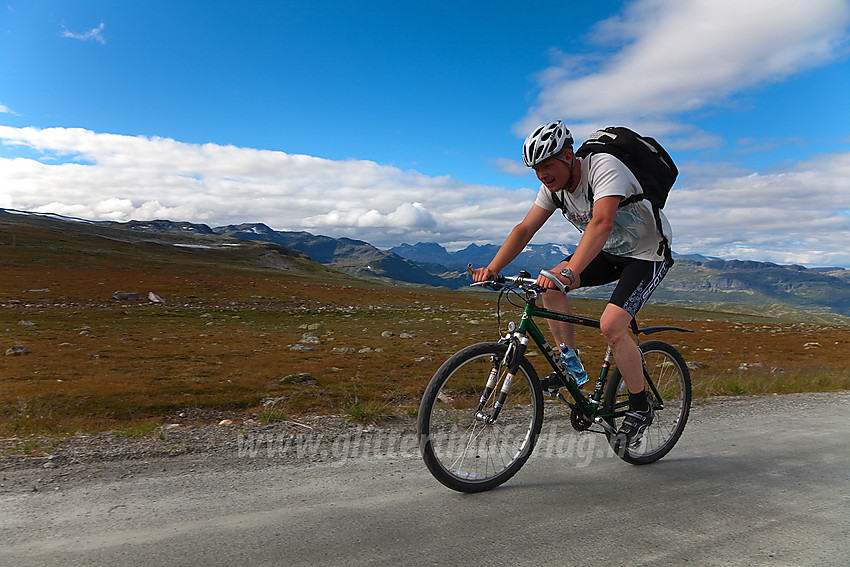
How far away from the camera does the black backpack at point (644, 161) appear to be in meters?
4.73

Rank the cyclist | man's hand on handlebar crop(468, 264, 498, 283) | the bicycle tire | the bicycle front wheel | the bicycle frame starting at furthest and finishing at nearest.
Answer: the bicycle tire < man's hand on handlebar crop(468, 264, 498, 283) < the bicycle frame < the cyclist < the bicycle front wheel

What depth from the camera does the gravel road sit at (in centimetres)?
315

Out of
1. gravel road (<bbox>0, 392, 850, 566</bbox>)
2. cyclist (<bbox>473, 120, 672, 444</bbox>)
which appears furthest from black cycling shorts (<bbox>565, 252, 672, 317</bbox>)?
gravel road (<bbox>0, 392, 850, 566</bbox>)

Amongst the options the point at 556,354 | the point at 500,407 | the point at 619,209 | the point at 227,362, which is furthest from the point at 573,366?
the point at 227,362

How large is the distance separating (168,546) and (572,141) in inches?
189

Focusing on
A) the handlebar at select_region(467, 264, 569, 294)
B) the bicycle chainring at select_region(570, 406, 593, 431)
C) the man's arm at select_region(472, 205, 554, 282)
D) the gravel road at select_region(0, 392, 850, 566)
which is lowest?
the gravel road at select_region(0, 392, 850, 566)

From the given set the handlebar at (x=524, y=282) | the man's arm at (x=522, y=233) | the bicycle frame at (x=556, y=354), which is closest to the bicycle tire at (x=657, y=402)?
the bicycle frame at (x=556, y=354)

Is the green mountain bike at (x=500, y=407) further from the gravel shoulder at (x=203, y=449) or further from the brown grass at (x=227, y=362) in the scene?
the brown grass at (x=227, y=362)

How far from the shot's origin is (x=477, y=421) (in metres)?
4.68

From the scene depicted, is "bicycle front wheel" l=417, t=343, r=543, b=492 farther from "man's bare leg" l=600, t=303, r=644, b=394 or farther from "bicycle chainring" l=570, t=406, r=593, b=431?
"man's bare leg" l=600, t=303, r=644, b=394

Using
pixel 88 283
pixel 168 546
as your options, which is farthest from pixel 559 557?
pixel 88 283

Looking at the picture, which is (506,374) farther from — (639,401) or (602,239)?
(639,401)

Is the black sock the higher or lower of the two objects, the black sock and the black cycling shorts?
the lower

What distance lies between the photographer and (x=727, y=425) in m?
6.99
